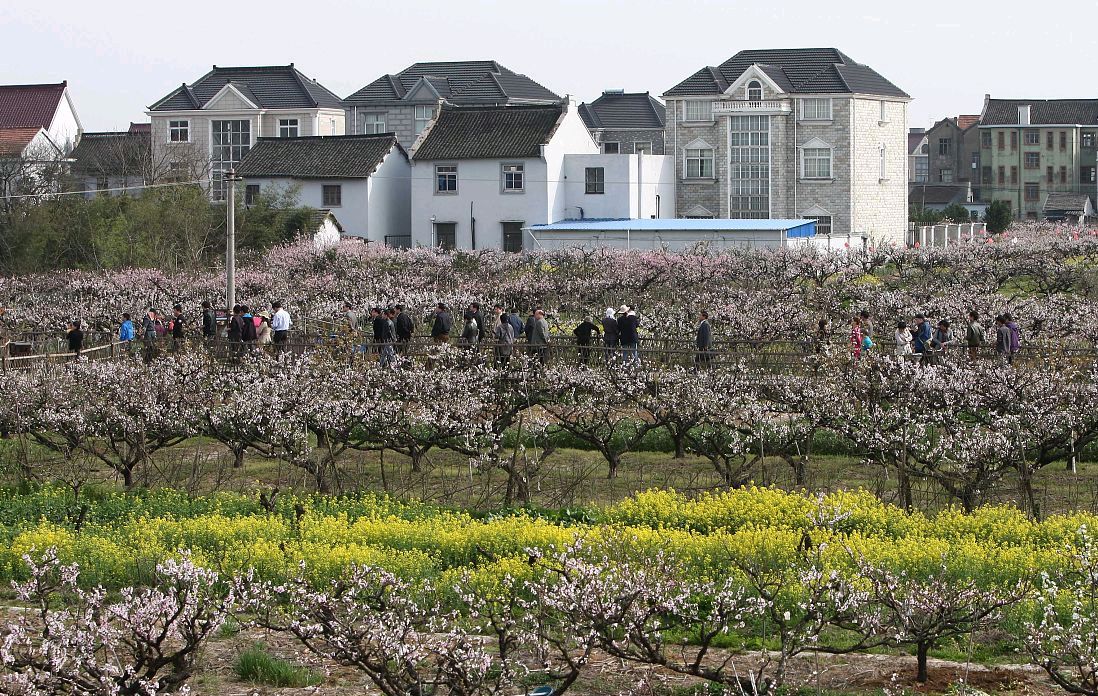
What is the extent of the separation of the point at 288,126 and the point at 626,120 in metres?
23.6

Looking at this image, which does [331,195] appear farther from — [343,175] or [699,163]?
[699,163]

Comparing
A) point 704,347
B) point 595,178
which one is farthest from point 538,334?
point 595,178

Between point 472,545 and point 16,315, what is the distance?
2511 centimetres

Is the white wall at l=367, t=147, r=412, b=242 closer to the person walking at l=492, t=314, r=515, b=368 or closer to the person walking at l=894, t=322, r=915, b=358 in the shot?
the person walking at l=492, t=314, r=515, b=368

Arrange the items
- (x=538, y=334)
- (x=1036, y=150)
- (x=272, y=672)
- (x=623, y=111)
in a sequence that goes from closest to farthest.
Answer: (x=272, y=672), (x=538, y=334), (x=623, y=111), (x=1036, y=150)

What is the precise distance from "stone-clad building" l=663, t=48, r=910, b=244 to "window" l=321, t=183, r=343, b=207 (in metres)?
16.3

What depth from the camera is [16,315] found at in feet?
123

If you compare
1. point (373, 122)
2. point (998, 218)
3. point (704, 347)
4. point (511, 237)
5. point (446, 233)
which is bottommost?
point (704, 347)

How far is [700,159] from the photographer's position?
7119 centimetres

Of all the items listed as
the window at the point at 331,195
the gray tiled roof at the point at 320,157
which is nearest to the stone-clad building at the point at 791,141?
the gray tiled roof at the point at 320,157

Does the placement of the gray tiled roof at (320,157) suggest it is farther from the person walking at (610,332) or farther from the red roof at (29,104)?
the person walking at (610,332)

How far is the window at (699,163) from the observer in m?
71.1

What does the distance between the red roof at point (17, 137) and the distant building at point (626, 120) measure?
104ft

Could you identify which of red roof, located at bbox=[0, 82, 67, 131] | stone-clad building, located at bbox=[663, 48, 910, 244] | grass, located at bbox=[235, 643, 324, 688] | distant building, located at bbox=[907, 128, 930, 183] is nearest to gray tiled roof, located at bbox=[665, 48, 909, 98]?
stone-clad building, located at bbox=[663, 48, 910, 244]
